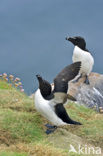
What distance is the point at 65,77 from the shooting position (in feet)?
30.7

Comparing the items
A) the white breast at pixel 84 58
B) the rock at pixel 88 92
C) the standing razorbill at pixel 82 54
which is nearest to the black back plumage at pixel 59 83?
the standing razorbill at pixel 82 54

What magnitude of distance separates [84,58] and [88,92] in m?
2.22

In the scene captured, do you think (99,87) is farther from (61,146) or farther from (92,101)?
(61,146)

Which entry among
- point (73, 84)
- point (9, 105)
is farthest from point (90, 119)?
point (73, 84)

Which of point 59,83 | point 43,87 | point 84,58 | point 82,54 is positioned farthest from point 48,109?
point 84,58

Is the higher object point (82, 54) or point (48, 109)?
point (82, 54)

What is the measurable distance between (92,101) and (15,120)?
7.78m

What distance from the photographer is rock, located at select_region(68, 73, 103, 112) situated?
1639 centimetres

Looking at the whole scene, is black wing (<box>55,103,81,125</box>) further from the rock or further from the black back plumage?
the rock

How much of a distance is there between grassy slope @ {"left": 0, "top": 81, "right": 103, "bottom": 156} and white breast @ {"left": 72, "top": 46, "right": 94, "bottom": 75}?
3.84 meters

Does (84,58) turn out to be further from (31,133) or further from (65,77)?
(31,133)

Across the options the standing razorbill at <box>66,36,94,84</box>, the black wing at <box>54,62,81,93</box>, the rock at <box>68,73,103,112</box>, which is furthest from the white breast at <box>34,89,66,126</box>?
the rock at <box>68,73,103,112</box>

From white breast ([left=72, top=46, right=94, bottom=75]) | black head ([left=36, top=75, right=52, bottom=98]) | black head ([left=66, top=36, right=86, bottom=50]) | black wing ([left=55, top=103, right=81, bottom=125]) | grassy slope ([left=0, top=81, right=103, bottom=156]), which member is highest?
black head ([left=66, top=36, right=86, bottom=50])

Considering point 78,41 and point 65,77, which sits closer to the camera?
point 65,77
